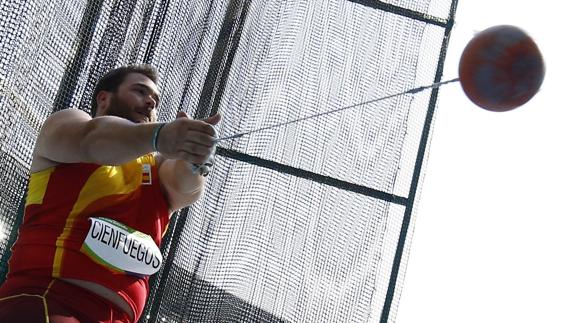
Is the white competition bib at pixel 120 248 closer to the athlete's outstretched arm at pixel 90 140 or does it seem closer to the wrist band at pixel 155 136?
the athlete's outstretched arm at pixel 90 140

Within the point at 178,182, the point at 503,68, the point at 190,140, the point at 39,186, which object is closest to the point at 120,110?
the point at 178,182

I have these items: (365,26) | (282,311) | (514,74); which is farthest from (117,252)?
(365,26)

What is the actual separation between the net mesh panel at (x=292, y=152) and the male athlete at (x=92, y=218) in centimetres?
135

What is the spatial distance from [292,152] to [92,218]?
208cm

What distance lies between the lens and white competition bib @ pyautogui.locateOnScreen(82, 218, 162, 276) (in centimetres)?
274

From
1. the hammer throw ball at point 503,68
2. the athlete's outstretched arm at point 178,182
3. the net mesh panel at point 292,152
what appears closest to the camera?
the hammer throw ball at point 503,68

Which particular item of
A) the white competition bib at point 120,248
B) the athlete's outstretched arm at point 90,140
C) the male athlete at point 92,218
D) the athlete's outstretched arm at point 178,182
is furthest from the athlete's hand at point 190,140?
the athlete's outstretched arm at point 178,182

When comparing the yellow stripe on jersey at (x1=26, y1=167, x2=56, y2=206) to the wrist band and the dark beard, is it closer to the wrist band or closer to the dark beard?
the dark beard

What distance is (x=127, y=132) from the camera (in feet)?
8.15

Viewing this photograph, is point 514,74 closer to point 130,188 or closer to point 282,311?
point 130,188

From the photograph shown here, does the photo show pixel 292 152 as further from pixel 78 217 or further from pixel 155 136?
pixel 155 136

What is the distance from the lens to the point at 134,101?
3191 millimetres

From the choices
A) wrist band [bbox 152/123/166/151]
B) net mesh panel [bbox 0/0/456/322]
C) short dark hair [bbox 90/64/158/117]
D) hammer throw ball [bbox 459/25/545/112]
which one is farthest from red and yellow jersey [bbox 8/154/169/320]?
net mesh panel [bbox 0/0/456/322]

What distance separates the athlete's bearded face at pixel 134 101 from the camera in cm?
318
